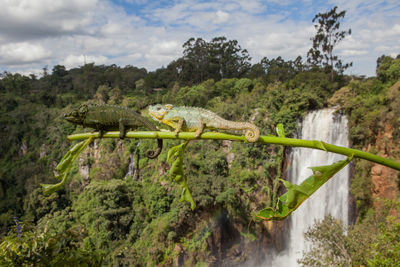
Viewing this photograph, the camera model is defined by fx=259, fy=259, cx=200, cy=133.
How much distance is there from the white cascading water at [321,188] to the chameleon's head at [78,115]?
670 inches

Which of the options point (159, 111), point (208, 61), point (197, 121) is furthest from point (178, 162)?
point (208, 61)

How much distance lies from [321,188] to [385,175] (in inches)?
164

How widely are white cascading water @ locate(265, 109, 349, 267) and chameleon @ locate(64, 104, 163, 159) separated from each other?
55.4 feet

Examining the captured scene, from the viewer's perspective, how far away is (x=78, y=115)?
158cm

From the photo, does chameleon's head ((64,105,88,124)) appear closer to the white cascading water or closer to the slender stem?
the slender stem

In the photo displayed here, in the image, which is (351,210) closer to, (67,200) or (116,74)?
(67,200)

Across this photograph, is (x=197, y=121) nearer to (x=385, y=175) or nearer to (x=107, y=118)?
(x=107, y=118)

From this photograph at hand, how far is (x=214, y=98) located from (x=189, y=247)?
15083mm

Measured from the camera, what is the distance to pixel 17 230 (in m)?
3.15

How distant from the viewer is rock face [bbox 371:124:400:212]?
45.6 feet

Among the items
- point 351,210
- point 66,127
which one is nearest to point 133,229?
point 351,210

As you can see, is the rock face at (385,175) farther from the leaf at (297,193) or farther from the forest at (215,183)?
the leaf at (297,193)

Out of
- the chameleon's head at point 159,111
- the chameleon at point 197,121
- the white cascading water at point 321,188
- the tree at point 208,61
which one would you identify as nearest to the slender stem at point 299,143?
the chameleon at point 197,121

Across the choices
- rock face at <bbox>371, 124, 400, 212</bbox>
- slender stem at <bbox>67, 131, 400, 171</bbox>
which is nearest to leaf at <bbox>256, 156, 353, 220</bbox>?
slender stem at <bbox>67, 131, 400, 171</bbox>
